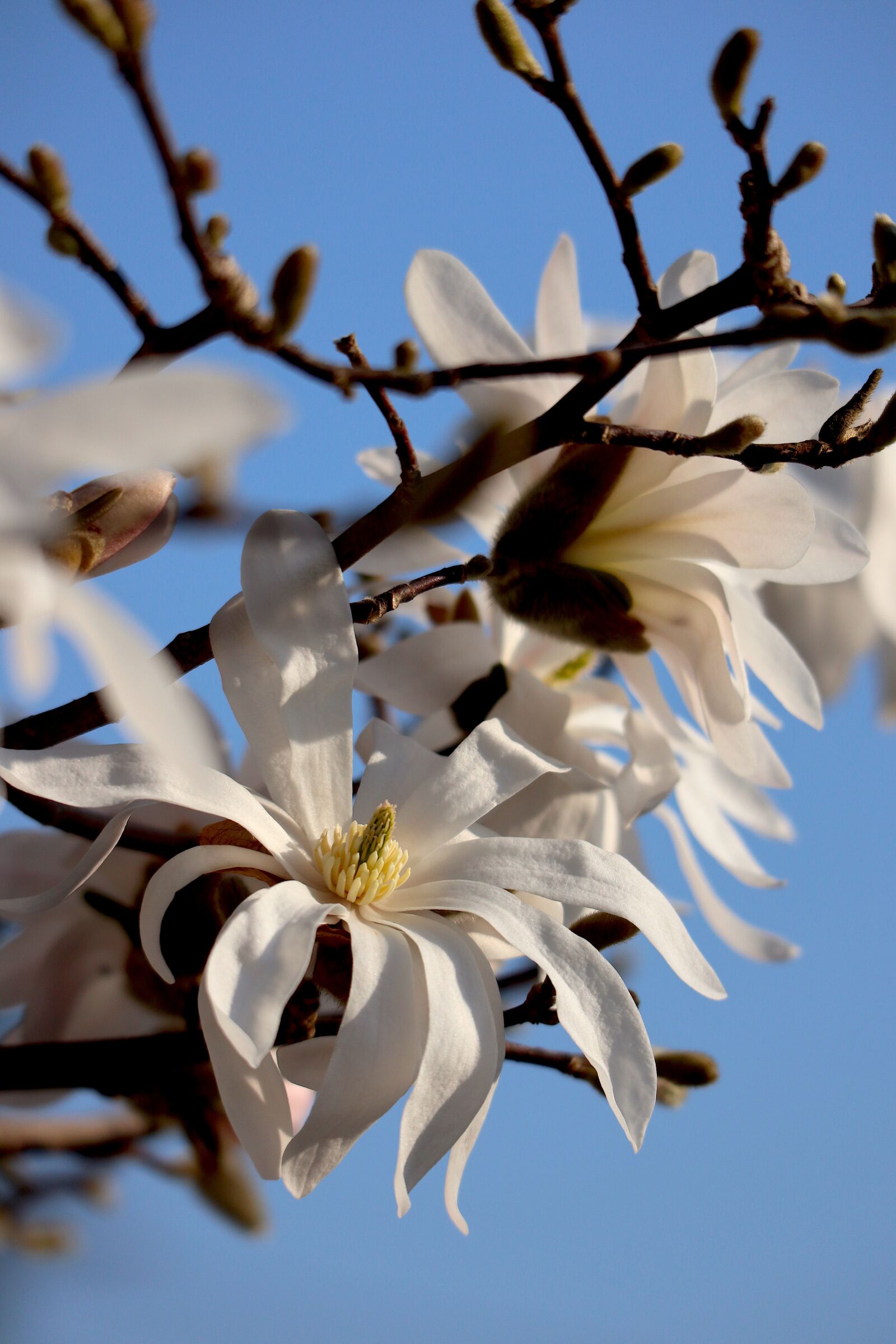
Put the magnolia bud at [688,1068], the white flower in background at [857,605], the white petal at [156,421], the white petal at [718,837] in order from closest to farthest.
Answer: the white petal at [156,421] < the magnolia bud at [688,1068] < the white petal at [718,837] < the white flower in background at [857,605]

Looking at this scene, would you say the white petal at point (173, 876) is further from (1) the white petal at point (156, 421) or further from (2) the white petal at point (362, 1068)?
(1) the white petal at point (156, 421)

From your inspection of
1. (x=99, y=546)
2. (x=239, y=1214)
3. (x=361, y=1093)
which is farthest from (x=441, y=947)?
(x=239, y=1214)

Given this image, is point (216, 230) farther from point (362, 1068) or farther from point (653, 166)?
point (362, 1068)

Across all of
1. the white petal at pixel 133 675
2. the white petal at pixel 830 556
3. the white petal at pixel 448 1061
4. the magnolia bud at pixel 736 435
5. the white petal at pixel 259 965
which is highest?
the magnolia bud at pixel 736 435

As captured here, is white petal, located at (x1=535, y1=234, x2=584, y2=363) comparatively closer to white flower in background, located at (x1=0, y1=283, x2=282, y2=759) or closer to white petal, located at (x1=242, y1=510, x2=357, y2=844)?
white petal, located at (x1=242, y1=510, x2=357, y2=844)

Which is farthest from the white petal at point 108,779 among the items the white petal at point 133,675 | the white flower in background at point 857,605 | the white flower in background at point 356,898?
the white flower in background at point 857,605

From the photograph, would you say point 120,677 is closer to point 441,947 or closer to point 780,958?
point 441,947

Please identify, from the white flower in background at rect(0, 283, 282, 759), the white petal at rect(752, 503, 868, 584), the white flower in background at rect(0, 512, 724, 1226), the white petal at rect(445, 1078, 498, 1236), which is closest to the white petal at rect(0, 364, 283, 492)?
the white flower in background at rect(0, 283, 282, 759)
